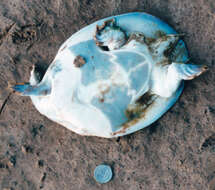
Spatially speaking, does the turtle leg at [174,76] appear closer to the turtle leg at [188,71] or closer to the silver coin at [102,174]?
the turtle leg at [188,71]

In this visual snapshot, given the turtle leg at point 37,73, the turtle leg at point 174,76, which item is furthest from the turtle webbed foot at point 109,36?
the turtle leg at point 37,73

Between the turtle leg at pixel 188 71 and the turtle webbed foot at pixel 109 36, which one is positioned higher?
the turtle webbed foot at pixel 109 36

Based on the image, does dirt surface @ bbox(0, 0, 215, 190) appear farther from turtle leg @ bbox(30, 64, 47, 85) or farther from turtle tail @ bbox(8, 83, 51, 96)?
turtle tail @ bbox(8, 83, 51, 96)

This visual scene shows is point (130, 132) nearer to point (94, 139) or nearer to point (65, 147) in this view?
point (94, 139)

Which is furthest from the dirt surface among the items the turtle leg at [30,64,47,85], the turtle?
the turtle

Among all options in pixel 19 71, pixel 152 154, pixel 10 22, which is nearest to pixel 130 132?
pixel 152 154

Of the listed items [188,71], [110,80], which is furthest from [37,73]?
[188,71]
